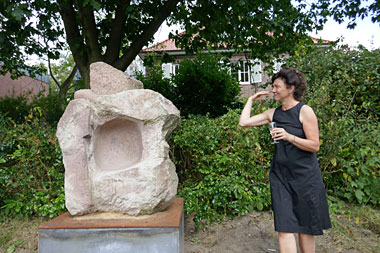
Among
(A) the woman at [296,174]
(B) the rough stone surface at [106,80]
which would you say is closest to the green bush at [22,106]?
(B) the rough stone surface at [106,80]

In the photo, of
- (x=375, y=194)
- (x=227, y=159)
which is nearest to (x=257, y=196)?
(x=227, y=159)

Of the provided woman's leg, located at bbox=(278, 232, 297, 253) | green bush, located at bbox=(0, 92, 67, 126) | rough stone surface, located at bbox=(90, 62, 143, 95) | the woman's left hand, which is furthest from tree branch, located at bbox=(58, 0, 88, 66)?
→ woman's leg, located at bbox=(278, 232, 297, 253)

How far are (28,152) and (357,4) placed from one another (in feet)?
23.1

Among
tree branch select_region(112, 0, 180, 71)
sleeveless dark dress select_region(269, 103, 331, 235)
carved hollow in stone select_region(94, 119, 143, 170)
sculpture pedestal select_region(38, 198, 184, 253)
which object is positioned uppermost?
tree branch select_region(112, 0, 180, 71)

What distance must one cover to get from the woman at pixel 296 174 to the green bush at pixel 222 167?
1641mm

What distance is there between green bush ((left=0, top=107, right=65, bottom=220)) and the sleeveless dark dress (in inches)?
118

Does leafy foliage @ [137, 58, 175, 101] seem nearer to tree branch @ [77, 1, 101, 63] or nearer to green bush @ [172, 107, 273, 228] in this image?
tree branch @ [77, 1, 101, 63]

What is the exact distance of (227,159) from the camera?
3.99 m

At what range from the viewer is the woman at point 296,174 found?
2.15 m

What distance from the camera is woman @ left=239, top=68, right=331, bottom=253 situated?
215cm

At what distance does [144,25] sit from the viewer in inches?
243

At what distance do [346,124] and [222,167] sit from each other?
6.36ft

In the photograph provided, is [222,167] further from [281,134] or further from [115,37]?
[115,37]

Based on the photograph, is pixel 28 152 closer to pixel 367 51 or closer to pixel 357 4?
pixel 367 51
